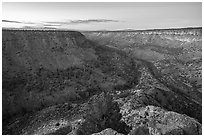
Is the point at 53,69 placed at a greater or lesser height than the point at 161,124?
greater

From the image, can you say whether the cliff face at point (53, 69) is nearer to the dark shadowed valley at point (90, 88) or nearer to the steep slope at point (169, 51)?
the dark shadowed valley at point (90, 88)

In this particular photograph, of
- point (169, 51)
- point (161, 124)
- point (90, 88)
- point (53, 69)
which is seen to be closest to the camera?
point (161, 124)

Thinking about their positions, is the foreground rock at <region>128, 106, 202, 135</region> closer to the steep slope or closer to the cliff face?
the cliff face

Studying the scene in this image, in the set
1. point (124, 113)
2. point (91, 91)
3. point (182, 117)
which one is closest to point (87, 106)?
point (124, 113)

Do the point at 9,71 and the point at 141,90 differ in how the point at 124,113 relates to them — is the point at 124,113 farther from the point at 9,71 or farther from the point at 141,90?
the point at 9,71

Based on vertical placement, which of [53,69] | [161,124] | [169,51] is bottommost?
[161,124]

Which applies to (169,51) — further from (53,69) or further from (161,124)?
(161,124)

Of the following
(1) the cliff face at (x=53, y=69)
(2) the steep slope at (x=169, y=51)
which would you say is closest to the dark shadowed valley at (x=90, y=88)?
(1) the cliff face at (x=53, y=69)

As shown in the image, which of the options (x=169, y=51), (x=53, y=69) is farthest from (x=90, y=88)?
(x=169, y=51)

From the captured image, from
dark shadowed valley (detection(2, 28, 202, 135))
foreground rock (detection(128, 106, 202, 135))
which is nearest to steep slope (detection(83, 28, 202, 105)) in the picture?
dark shadowed valley (detection(2, 28, 202, 135))
